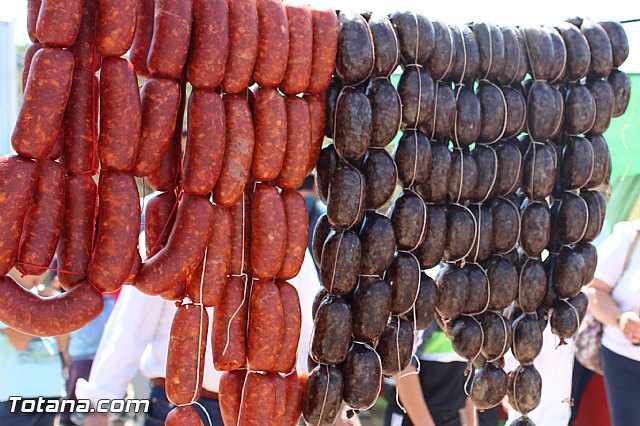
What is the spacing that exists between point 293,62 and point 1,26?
Answer: 5.97ft

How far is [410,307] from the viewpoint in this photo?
5.49ft

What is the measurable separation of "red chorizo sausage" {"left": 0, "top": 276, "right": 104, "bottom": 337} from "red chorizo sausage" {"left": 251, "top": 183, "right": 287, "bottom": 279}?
1.17 feet

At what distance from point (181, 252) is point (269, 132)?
33 centimetres

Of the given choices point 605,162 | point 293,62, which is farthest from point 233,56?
point 605,162

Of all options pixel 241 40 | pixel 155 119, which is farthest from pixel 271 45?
pixel 155 119

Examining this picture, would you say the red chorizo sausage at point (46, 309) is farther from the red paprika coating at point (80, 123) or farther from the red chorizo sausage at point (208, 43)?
the red chorizo sausage at point (208, 43)

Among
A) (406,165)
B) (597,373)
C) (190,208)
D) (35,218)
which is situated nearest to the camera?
(35,218)

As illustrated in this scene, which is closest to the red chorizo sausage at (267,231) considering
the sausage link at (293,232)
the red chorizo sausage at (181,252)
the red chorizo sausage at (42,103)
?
the sausage link at (293,232)

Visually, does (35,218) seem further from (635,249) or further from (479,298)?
(635,249)

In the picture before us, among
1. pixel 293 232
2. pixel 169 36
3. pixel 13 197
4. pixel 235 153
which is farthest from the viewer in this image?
pixel 293 232

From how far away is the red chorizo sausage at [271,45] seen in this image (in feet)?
4.76

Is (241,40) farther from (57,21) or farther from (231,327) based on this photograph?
(231,327)

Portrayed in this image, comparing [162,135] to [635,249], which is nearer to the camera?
[162,135]

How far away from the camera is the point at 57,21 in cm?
123
